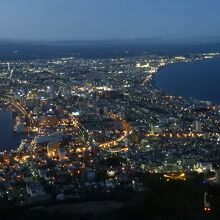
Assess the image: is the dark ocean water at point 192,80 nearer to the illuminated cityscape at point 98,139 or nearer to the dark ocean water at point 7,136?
the illuminated cityscape at point 98,139

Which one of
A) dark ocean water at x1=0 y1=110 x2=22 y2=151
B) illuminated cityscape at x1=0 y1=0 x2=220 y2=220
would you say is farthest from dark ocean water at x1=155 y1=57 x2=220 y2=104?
dark ocean water at x1=0 y1=110 x2=22 y2=151

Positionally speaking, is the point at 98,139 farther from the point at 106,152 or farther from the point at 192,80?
the point at 192,80

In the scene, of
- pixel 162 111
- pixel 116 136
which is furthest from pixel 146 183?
pixel 162 111

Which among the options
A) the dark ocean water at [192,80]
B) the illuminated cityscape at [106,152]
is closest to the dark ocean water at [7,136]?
the illuminated cityscape at [106,152]

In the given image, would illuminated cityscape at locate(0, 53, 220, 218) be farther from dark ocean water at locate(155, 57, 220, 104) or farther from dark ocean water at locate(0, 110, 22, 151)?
dark ocean water at locate(155, 57, 220, 104)

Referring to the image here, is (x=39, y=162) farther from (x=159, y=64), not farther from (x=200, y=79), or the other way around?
(x=159, y=64)

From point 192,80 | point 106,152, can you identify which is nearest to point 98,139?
point 106,152
